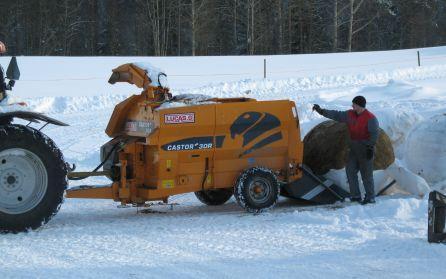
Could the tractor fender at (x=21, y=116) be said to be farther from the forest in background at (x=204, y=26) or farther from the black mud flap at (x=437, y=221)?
the forest in background at (x=204, y=26)

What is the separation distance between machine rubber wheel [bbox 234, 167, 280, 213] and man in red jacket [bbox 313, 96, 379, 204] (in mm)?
1117

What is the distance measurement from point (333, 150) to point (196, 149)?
225cm

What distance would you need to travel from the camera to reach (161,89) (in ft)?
26.4

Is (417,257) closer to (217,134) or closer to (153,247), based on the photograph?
(153,247)

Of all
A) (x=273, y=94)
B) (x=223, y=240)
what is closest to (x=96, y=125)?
(x=273, y=94)

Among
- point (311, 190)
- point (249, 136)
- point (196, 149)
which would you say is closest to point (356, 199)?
point (311, 190)

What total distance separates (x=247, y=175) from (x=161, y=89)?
1.42 meters

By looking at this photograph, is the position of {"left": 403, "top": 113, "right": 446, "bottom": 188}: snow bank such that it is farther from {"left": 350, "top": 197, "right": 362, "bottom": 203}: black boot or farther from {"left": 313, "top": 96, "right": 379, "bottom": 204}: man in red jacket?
{"left": 350, "top": 197, "right": 362, "bottom": 203}: black boot

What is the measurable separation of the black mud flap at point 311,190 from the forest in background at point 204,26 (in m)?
36.9

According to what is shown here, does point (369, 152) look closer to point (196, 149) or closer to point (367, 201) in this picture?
point (367, 201)

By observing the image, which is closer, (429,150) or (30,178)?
(30,178)

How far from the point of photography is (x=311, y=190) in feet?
28.0

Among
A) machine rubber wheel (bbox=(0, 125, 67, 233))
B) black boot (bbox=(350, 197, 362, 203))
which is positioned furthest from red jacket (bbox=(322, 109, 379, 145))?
machine rubber wheel (bbox=(0, 125, 67, 233))

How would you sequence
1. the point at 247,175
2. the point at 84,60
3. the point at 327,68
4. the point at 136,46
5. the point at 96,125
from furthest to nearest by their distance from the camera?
the point at 136,46 < the point at 84,60 < the point at 327,68 < the point at 96,125 < the point at 247,175
